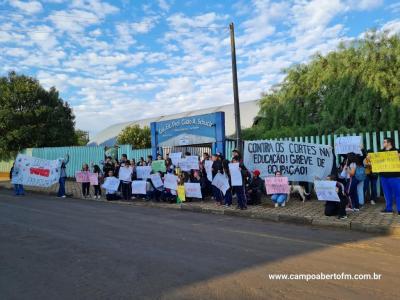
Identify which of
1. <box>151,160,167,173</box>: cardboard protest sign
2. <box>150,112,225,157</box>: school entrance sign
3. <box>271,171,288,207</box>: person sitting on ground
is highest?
<box>150,112,225,157</box>: school entrance sign

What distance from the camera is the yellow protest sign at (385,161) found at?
32.7 feet

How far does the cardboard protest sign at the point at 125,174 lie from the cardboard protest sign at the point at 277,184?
5629 mm

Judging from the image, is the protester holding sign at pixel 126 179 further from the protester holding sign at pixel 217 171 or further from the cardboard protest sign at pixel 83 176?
the protester holding sign at pixel 217 171

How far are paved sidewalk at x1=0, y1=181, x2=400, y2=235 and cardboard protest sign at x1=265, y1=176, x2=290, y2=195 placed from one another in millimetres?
457

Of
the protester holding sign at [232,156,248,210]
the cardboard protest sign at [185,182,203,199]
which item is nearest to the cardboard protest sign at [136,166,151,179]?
the cardboard protest sign at [185,182,203,199]

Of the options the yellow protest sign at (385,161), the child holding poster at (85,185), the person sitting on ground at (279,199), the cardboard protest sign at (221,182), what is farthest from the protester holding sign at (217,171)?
the child holding poster at (85,185)

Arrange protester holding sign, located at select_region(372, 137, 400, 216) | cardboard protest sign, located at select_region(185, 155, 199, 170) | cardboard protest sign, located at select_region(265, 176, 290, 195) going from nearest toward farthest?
protester holding sign, located at select_region(372, 137, 400, 216)
cardboard protest sign, located at select_region(265, 176, 290, 195)
cardboard protest sign, located at select_region(185, 155, 199, 170)

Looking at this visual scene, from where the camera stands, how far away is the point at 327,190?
10383 mm

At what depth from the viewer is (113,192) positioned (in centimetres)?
1581

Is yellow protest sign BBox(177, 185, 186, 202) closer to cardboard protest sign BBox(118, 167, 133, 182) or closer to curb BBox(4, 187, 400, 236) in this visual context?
curb BBox(4, 187, 400, 236)

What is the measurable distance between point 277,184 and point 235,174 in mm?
1322

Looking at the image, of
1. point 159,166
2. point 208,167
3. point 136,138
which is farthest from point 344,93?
point 136,138

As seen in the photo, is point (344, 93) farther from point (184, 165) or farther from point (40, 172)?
point (40, 172)

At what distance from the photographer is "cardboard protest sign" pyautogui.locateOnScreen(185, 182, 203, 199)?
45.8 feet
